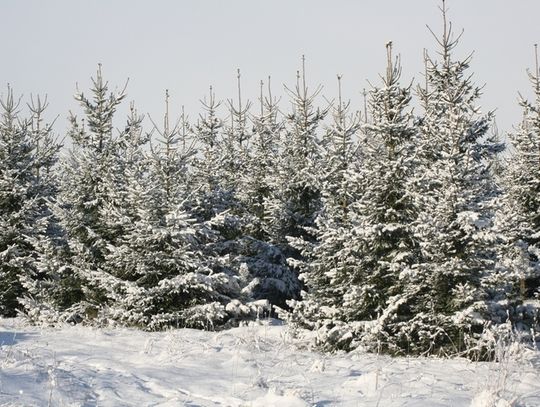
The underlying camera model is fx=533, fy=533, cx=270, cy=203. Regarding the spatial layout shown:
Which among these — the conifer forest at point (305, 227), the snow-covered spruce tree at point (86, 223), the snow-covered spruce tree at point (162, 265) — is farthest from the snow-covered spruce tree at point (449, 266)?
the snow-covered spruce tree at point (86, 223)

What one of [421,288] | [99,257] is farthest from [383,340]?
[99,257]

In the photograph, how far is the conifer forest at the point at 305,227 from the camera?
36.5ft

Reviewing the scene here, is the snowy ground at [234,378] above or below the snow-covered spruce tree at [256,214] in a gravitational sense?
below

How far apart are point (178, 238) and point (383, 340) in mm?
6123

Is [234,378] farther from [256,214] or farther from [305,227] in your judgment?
[256,214]

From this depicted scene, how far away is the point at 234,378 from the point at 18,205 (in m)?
15.0

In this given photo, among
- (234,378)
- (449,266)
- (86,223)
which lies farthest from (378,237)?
(86,223)

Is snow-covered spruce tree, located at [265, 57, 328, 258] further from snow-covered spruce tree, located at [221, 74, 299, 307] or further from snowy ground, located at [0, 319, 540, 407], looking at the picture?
snowy ground, located at [0, 319, 540, 407]

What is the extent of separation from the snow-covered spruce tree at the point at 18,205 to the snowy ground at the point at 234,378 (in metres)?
8.84

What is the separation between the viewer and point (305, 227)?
14523 mm

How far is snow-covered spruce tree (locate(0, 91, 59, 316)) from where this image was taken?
18016mm

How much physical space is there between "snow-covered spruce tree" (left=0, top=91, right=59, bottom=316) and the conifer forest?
0.07 meters

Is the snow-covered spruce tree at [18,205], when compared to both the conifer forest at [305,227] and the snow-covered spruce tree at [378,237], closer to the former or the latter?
the conifer forest at [305,227]

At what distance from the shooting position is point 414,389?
21.9 ft
